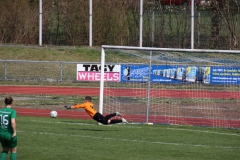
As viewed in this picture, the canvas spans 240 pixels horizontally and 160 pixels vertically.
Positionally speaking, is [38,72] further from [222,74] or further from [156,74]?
[222,74]

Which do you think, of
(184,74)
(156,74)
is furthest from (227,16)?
(184,74)

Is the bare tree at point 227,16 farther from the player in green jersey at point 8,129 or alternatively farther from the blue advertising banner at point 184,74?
the player in green jersey at point 8,129

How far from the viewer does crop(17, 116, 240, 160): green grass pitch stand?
1579cm

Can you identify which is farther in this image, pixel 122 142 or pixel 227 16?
pixel 227 16

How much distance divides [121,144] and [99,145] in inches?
26.0

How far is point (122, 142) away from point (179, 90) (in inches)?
365

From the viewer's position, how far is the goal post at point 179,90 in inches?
965

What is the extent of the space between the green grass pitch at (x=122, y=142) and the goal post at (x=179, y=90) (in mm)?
2656

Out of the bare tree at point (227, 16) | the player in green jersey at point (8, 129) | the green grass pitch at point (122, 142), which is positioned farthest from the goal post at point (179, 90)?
the bare tree at point (227, 16)

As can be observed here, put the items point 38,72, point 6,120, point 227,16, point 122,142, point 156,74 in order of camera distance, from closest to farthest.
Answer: point 6,120 < point 122,142 < point 156,74 < point 38,72 < point 227,16

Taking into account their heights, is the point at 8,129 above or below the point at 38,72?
below

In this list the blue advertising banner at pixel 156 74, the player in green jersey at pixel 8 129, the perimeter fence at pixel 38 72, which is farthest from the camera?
the perimeter fence at pixel 38 72

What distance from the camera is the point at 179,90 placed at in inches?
1055

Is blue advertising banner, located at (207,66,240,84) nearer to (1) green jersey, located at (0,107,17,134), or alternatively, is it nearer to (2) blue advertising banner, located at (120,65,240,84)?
(2) blue advertising banner, located at (120,65,240,84)
